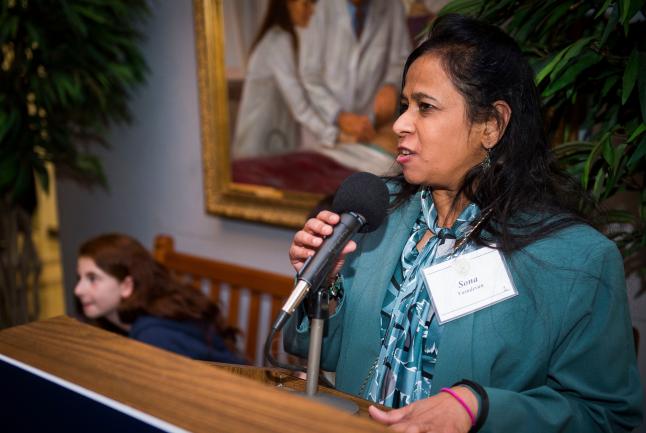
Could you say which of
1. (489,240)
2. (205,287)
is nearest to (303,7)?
(205,287)

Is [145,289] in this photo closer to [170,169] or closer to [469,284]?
→ [170,169]

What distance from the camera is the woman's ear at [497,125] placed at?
1.34 m

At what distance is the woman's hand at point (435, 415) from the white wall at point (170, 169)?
206 cm

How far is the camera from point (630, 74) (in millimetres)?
1364

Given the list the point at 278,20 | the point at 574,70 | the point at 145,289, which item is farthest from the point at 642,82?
the point at 145,289

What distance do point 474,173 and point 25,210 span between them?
10.0 ft

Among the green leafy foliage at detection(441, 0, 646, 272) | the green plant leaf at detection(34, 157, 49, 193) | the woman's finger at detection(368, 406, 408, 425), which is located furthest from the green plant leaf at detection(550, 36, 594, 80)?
the green plant leaf at detection(34, 157, 49, 193)

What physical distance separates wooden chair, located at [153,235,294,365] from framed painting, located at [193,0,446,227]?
284 millimetres

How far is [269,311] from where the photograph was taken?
10.1 feet

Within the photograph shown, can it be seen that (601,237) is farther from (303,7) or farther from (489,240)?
(303,7)

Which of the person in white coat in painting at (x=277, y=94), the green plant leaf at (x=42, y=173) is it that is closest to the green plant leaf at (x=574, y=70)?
the person in white coat in painting at (x=277, y=94)

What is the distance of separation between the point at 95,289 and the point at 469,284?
185cm

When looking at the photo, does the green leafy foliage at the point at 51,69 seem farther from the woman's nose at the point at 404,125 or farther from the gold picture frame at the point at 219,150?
the woman's nose at the point at 404,125

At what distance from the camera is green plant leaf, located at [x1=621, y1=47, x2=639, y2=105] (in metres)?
1.34
